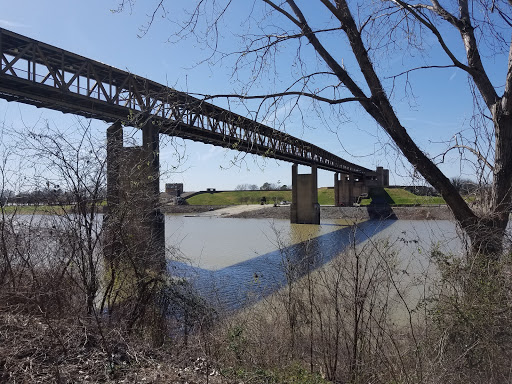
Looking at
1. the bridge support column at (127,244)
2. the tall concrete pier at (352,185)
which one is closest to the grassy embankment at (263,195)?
the tall concrete pier at (352,185)

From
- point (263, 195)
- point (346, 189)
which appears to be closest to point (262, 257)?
point (346, 189)

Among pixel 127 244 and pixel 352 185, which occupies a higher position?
pixel 352 185

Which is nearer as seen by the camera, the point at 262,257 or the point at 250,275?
the point at 250,275

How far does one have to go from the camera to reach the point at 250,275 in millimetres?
21203

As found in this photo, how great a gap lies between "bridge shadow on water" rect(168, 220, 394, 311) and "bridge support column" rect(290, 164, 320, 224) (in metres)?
36.8

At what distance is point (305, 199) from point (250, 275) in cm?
4549

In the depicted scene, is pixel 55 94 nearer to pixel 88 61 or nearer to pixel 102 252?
pixel 88 61

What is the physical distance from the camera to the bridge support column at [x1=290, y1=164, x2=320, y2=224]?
64.9 metres

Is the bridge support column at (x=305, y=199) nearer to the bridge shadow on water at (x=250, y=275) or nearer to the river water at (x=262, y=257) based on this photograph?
the river water at (x=262, y=257)

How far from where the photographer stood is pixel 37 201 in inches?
330

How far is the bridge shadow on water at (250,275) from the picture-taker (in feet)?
33.5

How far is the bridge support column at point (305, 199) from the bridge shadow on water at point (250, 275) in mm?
36821

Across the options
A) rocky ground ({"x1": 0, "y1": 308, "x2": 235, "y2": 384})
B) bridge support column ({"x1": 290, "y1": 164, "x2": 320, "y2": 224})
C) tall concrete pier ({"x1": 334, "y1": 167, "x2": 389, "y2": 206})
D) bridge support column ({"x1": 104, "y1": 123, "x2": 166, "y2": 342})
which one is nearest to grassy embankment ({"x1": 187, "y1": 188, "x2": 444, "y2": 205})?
tall concrete pier ({"x1": 334, "y1": 167, "x2": 389, "y2": 206})

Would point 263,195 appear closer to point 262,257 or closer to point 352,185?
point 352,185
